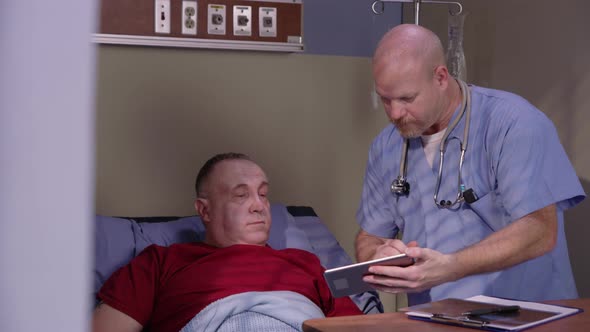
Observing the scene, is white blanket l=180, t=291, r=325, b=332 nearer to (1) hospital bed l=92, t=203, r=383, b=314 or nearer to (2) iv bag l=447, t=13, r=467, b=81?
(1) hospital bed l=92, t=203, r=383, b=314

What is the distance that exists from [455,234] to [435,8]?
1532 mm

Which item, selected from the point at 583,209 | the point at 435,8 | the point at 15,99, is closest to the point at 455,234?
the point at 583,209

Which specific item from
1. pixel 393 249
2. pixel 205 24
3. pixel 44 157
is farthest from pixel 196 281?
pixel 44 157

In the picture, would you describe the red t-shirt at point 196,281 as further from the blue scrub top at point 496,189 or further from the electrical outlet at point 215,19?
the electrical outlet at point 215,19

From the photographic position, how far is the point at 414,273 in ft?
5.60

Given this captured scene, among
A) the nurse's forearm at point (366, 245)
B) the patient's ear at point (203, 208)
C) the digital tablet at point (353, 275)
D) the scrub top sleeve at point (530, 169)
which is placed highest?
the scrub top sleeve at point (530, 169)

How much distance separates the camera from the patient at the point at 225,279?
2152mm

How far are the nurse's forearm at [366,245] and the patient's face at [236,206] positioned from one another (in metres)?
0.33

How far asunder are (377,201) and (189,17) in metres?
1.16

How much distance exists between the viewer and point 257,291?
2295 millimetres

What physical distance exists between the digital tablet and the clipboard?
0.11m

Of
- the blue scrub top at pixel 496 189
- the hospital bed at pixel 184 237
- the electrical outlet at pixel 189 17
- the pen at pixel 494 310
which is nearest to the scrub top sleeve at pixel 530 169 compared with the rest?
the blue scrub top at pixel 496 189

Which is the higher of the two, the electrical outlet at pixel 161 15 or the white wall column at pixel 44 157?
the electrical outlet at pixel 161 15

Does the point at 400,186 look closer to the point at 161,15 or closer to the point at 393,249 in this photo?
the point at 393,249
